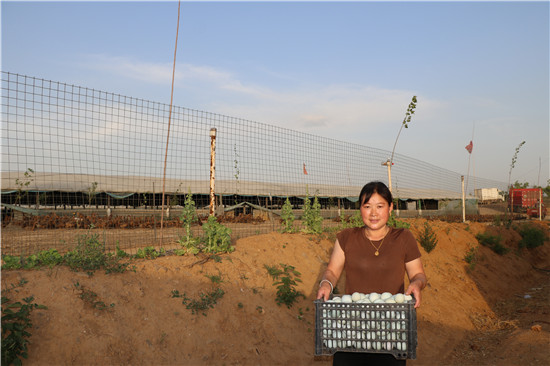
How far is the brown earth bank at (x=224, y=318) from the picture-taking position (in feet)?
16.0

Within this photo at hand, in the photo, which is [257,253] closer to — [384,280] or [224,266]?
[224,266]

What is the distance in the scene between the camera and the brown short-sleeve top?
3.08 metres

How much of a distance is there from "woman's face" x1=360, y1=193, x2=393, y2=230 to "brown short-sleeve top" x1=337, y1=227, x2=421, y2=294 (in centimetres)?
12

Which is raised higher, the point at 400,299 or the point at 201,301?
the point at 400,299

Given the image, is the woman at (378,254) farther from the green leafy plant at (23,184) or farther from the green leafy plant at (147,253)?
the green leafy plant at (23,184)

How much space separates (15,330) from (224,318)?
2559mm

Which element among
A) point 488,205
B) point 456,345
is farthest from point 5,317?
point 488,205

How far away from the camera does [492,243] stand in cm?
1418

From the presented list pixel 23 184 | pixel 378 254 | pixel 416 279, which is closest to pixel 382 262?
pixel 378 254

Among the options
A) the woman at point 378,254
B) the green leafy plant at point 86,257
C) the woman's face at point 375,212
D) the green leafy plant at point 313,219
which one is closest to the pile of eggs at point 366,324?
the woman at point 378,254

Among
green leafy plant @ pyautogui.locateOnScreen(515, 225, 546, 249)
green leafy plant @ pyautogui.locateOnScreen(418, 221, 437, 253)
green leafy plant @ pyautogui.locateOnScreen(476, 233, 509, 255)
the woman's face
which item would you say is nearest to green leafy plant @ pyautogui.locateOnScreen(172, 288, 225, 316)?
the woman's face

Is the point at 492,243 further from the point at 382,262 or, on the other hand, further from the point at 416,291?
the point at 416,291

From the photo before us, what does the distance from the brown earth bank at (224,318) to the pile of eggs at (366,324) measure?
10.2ft

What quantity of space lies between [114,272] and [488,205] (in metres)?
35.6
